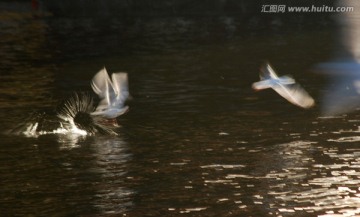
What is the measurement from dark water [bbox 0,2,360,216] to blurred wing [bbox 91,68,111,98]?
288 mm

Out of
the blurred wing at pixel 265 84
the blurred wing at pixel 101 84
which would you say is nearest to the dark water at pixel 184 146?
the blurred wing at pixel 265 84

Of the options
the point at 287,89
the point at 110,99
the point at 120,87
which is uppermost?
the point at 120,87

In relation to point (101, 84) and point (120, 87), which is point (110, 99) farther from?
point (101, 84)

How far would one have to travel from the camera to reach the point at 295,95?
1580 centimetres

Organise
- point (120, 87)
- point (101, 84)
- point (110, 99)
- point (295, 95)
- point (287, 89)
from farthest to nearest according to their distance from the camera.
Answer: point (101, 84), point (295, 95), point (120, 87), point (287, 89), point (110, 99)

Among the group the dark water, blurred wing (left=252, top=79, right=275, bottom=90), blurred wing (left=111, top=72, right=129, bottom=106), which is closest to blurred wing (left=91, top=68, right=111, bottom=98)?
blurred wing (left=111, top=72, right=129, bottom=106)

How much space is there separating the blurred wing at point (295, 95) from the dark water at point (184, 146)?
224 millimetres

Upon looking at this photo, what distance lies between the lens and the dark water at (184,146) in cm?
940

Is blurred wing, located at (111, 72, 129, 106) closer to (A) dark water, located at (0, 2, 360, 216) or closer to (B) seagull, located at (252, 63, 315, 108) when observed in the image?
(A) dark water, located at (0, 2, 360, 216)

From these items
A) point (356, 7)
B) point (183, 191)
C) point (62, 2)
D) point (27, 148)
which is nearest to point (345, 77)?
point (27, 148)

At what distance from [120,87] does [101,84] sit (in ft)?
2.83

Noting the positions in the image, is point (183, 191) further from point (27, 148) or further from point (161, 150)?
point (27, 148)

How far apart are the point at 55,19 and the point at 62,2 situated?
6.77 ft

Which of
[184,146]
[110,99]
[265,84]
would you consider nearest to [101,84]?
[110,99]
